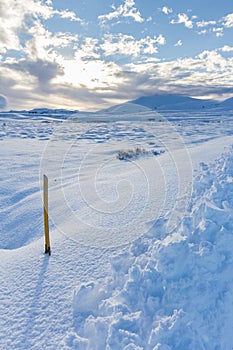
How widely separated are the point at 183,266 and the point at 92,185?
4446 millimetres

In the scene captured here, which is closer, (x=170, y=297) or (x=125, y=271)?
(x=170, y=297)

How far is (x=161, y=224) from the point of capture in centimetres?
370

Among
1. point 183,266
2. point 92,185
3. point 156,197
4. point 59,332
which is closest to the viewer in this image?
point 59,332

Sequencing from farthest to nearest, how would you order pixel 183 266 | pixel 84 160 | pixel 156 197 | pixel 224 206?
pixel 84 160
pixel 156 197
pixel 224 206
pixel 183 266

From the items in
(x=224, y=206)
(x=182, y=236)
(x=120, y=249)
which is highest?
(x=224, y=206)

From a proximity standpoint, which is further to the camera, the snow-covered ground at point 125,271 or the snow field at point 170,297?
Answer: the snow-covered ground at point 125,271

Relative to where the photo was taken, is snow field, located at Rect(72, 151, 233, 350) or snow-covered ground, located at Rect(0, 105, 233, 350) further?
snow-covered ground, located at Rect(0, 105, 233, 350)

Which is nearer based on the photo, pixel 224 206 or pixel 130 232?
pixel 224 206

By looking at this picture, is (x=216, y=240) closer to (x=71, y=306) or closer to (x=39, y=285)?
(x=71, y=306)

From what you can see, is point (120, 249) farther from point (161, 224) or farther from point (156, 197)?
point (156, 197)

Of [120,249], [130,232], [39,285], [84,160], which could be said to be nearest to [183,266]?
[120,249]

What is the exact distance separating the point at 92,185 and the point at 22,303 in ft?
13.8

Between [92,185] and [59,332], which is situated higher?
[92,185]

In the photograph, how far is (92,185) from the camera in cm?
669
